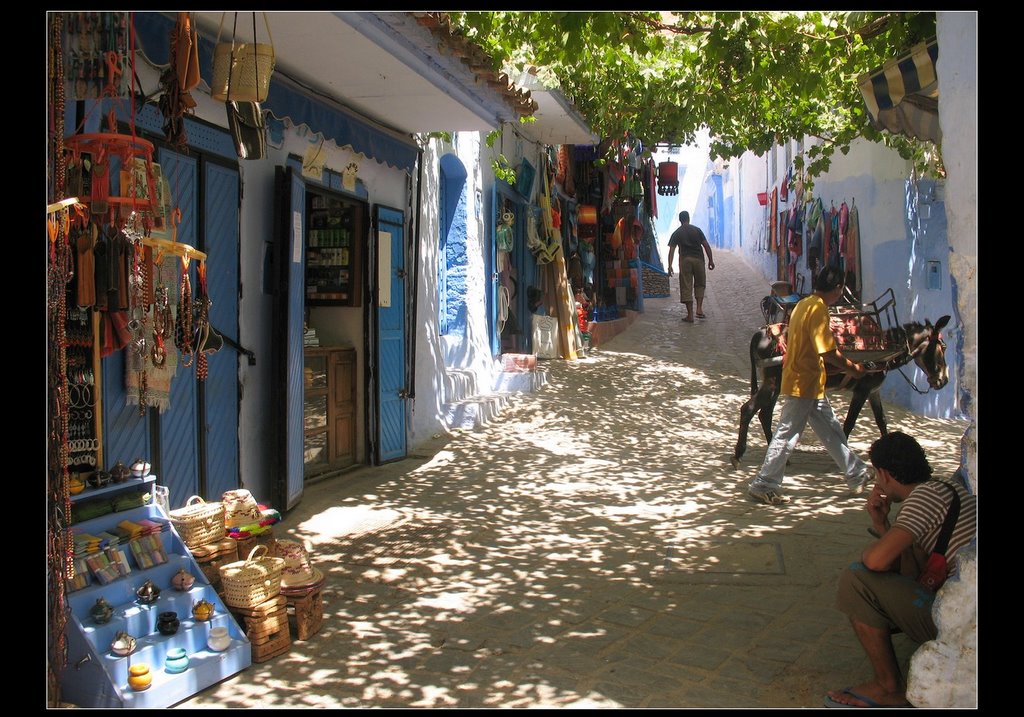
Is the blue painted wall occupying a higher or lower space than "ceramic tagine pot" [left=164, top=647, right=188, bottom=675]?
higher

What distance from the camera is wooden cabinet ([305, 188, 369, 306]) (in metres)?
7.88

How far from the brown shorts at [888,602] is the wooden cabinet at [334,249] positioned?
5.42 m

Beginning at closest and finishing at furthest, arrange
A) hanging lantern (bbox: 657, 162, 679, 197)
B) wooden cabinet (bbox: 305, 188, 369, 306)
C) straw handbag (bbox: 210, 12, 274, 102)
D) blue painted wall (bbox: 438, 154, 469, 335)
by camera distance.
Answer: straw handbag (bbox: 210, 12, 274, 102)
wooden cabinet (bbox: 305, 188, 369, 306)
blue painted wall (bbox: 438, 154, 469, 335)
hanging lantern (bbox: 657, 162, 679, 197)

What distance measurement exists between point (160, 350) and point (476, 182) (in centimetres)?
675

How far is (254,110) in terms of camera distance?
4.98m

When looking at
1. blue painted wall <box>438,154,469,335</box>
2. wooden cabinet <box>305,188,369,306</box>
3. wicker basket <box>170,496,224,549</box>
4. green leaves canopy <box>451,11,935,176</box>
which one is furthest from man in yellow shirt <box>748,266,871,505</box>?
blue painted wall <box>438,154,469,335</box>

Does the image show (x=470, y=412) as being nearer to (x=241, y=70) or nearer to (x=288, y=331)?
(x=288, y=331)

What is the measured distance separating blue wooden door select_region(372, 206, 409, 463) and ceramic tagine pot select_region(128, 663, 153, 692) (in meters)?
4.73

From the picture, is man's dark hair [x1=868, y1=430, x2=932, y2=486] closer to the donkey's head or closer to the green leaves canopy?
the green leaves canopy

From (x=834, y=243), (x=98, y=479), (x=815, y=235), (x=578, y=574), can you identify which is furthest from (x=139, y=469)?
(x=815, y=235)

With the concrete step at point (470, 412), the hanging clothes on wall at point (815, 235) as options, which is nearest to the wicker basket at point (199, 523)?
the concrete step at point (470, 412)

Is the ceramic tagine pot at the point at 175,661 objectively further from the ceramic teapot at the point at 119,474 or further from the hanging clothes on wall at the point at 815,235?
the hanging clothes on wall at the point at 815,235

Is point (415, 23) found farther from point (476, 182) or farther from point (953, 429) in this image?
point (953, 429)

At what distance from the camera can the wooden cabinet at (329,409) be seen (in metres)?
7.55
